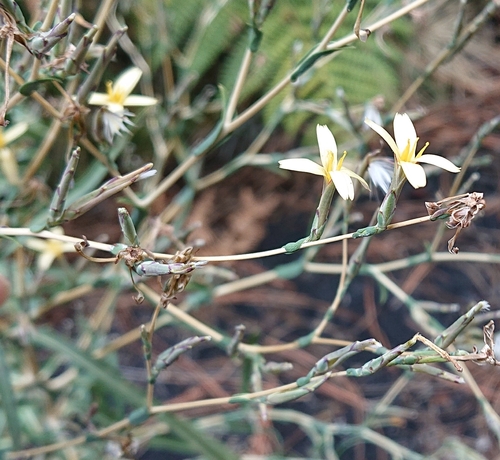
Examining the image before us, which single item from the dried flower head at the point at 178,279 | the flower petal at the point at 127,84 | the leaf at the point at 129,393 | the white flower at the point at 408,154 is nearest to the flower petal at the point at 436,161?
the white flower at the point at 408,154

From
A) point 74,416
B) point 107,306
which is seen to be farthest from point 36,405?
point 107,306

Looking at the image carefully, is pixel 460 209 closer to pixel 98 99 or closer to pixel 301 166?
pixel 301 166

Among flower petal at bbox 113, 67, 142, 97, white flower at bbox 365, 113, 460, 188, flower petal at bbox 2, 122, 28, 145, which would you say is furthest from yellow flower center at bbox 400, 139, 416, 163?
flower petal at bbox 2, 122, 28, 145

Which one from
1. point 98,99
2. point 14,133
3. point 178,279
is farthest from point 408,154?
point 14,133

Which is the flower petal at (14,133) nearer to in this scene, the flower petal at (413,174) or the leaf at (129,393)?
the leaf at (129,393)

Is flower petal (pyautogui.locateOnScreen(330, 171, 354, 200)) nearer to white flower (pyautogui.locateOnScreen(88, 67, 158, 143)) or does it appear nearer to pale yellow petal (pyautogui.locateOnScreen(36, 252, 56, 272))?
white flower (pyautogui.locateOnScreen(88, 67, 158, 143))

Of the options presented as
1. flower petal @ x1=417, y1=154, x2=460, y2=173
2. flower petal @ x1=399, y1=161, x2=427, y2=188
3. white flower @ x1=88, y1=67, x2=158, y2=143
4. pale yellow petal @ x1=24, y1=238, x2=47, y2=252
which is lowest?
pale yellow petal @ x1=24, y1=238, x2=47, y2=252

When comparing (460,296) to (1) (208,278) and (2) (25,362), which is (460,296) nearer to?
(1) (208,278)
